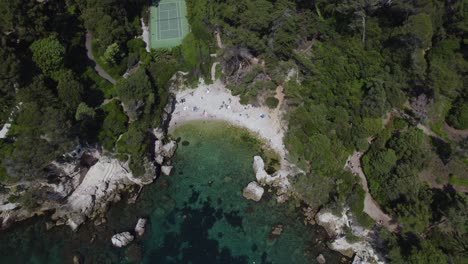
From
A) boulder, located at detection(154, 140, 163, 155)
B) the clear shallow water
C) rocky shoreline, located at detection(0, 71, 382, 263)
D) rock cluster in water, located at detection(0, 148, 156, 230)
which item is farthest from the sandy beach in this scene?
rock cluster in water, located at detection(0, 148, 156, 230)

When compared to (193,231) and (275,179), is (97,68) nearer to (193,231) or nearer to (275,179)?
(193,231)

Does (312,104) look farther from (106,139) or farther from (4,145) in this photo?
(4,145)

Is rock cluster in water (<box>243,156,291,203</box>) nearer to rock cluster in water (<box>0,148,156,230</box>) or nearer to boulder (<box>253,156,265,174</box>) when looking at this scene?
boulder (<box>253,156,265,174</box>)

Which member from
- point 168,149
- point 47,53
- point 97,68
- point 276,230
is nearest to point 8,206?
point 47,53

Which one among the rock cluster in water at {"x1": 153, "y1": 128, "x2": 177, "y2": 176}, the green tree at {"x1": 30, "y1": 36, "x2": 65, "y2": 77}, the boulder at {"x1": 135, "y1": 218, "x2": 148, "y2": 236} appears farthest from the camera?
the rock cluster in water at {"x1": 153, "y1": 128, "x2": 177, "y2": 176}

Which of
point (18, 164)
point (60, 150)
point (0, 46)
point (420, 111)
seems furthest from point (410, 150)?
point (0, 46)
